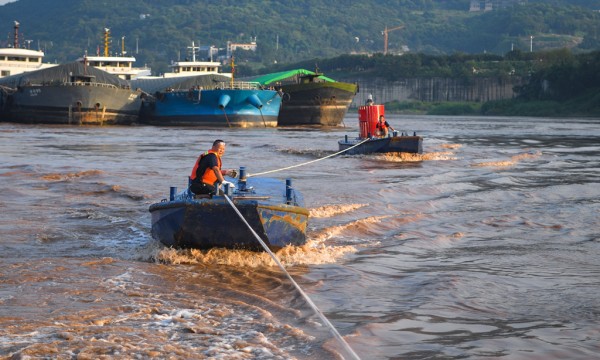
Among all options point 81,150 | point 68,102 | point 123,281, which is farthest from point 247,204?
point 68,102

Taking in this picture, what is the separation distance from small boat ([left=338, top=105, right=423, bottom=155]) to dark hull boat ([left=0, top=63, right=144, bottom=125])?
3349 centimetres

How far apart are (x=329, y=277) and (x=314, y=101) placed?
59618 millimetres

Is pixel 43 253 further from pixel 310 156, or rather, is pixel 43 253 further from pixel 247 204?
pixel 310 156

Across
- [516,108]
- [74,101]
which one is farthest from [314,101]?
[516,108]

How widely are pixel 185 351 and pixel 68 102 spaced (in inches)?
2238

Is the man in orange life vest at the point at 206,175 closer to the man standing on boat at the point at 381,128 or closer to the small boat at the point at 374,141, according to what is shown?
the small boat at the point at 374,141

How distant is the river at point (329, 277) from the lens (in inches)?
380

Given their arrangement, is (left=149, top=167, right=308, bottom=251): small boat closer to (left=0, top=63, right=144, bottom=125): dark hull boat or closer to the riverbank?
(left=0, top=63, right=144, bottom=125): dark hull boat

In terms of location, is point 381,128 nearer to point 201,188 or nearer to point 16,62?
point 201,188

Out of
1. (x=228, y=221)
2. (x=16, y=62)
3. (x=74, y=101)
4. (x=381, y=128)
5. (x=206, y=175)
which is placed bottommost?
(x=228, y=221)

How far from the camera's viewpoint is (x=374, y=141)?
3178 cm

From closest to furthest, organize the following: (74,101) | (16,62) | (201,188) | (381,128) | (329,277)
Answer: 1. (329,277)
2. (201,188)
3. (381,128)
4. (74,101)
5. (16,62)

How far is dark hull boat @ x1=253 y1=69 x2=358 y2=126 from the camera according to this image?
70.8 meters

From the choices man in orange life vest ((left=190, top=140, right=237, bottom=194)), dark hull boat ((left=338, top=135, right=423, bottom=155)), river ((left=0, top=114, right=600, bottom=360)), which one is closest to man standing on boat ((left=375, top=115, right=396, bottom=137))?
dark hull boat ((left=338, top=135, right=423, bottom=155))
